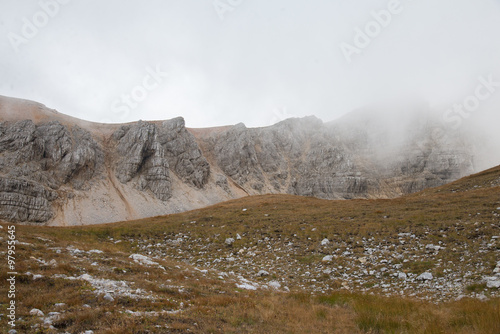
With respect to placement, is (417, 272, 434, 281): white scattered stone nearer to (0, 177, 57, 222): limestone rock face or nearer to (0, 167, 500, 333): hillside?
(0, 167, 500, 333): hillside

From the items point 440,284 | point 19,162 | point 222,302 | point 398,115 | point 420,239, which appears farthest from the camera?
point 398,115

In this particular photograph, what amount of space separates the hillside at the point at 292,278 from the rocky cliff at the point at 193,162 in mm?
85417

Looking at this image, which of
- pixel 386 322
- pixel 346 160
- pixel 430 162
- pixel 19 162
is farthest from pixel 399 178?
pixel 19 162

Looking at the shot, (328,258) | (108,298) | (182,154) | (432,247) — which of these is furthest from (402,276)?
(182,154)

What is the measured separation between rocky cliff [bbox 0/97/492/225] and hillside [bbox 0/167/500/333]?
8542 centimetres

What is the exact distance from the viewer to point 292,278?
16266 mm

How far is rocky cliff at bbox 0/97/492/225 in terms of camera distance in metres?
97.4

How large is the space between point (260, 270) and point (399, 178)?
569 feet

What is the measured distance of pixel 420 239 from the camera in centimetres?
1786

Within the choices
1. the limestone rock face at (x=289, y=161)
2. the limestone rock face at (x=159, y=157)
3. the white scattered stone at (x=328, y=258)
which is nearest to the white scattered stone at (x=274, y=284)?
the white scattered stone at (x=328, y=258)

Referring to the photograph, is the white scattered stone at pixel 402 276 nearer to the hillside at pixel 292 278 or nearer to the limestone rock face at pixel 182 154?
the hillside at pixel 292 278

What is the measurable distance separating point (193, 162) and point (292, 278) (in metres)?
128

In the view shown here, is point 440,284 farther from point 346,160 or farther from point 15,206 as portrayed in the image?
point 346,160

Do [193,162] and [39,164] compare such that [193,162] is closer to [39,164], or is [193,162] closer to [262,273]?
[39,164]
